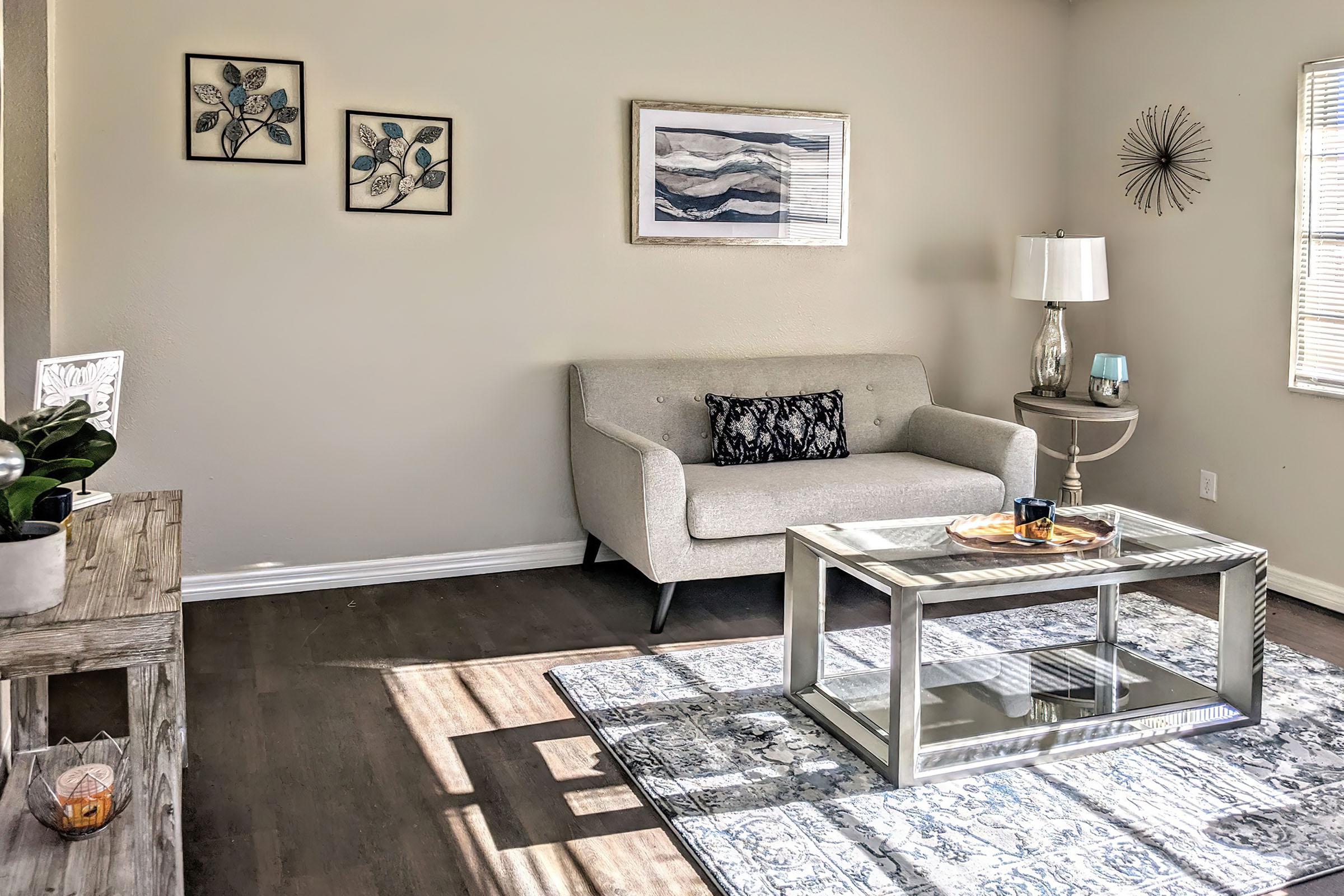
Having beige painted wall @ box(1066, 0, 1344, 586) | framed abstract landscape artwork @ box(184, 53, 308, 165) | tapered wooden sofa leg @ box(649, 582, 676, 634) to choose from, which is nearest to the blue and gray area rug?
tapered wooden sofa leg @ box(649, 582, 676, 634)

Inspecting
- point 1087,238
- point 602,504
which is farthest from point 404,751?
point 1087,238

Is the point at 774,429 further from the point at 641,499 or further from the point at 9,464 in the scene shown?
the point at 9,464

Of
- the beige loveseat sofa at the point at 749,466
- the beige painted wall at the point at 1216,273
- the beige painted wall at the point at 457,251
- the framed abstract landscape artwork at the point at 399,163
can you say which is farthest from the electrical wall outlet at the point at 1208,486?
the framed abstract landscape artwork at the point at 399,163

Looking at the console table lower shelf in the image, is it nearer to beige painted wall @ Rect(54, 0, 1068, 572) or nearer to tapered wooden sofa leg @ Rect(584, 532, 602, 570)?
beige painted wall @ Rect(54, 0, 1068, 572)

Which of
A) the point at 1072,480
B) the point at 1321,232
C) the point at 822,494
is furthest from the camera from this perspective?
the point at 1072,480

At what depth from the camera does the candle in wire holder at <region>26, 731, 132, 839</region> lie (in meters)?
2.05

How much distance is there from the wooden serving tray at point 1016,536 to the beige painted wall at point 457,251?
6.05 ft

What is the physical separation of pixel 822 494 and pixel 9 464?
273cm

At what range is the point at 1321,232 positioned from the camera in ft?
13.0

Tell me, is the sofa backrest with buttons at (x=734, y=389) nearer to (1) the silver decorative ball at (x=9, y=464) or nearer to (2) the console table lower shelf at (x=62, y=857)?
(2) the console table lower shelf at (x=62, y=857)

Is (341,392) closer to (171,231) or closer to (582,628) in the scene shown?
(171,231)

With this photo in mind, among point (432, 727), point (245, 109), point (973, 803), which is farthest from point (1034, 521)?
point (245, 109)

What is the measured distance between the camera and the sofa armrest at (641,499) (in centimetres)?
364

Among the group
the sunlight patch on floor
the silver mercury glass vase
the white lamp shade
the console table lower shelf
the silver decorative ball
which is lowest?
the sunlight patch on floor
